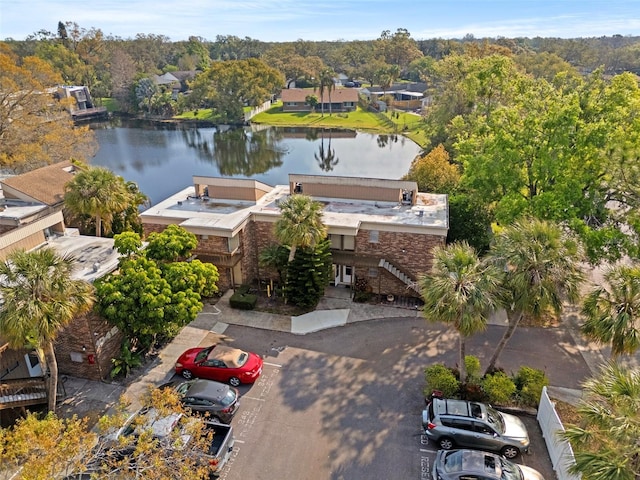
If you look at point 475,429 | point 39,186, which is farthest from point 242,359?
point 39,186

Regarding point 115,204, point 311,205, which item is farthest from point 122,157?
point 311,205

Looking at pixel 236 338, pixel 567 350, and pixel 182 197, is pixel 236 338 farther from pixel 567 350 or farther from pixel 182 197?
pixel 567 350

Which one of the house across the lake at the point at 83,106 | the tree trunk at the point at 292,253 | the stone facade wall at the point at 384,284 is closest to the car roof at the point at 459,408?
the stone facade wall at the point at 384,284

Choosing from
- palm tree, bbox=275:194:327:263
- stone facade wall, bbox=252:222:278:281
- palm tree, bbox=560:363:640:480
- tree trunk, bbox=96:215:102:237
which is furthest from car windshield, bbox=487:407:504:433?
tree trunk, bbox=96:215:102:237

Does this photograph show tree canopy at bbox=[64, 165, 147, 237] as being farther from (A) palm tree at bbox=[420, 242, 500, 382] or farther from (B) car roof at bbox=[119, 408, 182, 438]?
(A) palm tree at bbox=[420, 242, 500, 382]

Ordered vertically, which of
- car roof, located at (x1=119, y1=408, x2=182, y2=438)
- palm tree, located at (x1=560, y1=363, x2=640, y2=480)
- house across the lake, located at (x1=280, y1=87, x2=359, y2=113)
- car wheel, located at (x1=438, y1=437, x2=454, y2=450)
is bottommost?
car wheel, located at (x1=438, y1=437, x2=454, y2=450)
